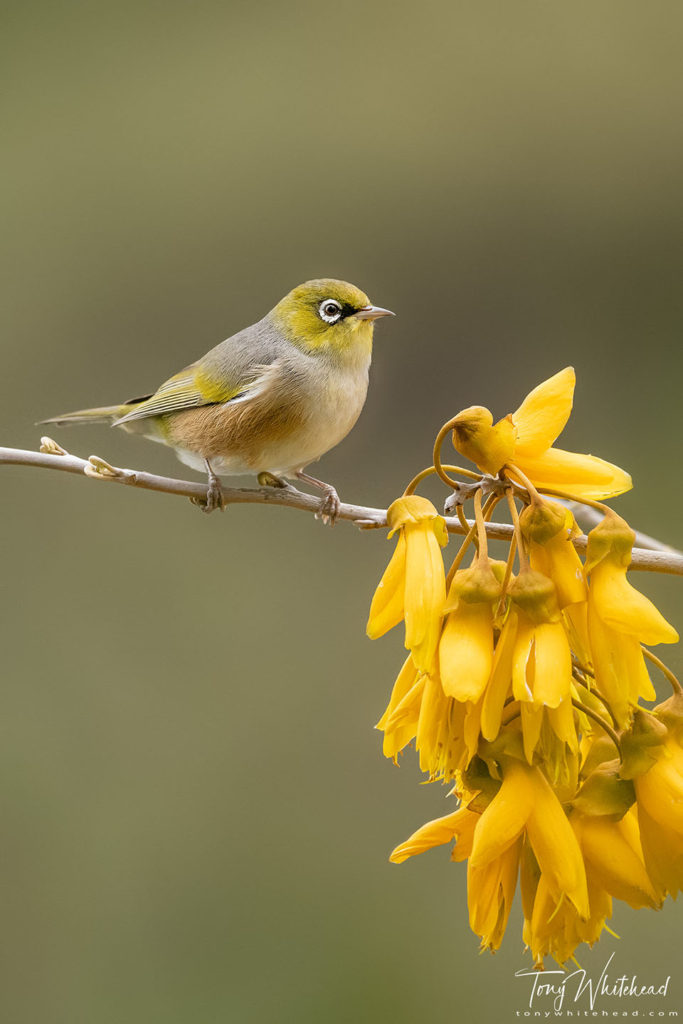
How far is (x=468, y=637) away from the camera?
966 mm

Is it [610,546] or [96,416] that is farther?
[96,416]

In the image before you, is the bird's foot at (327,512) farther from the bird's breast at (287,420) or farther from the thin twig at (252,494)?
the bird's breast at (287,420)

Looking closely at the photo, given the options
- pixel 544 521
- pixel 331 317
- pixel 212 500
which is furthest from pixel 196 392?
pixel 544 521

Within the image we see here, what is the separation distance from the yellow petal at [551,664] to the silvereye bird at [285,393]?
1.19m

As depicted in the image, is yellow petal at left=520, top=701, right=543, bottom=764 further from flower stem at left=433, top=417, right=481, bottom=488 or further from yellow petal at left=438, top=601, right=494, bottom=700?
flower stem at left=433, top=417, right=481, bottom=488

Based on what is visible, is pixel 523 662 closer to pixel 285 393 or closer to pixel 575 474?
pixel 575 474

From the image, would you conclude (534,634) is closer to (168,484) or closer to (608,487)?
(608,487)

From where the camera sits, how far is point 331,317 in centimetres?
222

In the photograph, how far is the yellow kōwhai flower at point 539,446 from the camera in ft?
3.39

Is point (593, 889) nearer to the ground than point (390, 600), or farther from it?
nearer to the ground

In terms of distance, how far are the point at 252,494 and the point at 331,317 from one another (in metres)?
0.68

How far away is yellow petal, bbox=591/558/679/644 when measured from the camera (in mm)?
923

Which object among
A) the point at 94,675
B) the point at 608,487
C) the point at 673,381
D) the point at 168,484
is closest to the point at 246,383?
the point at 168,484

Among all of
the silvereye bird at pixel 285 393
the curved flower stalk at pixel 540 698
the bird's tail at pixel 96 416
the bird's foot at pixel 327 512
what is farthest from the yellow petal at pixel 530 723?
the bird's tail at pixel 96 416
